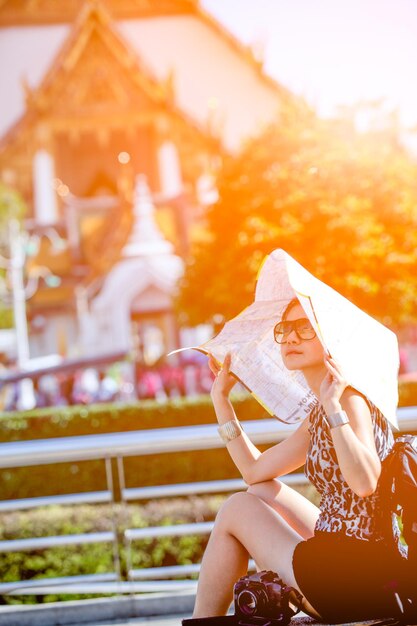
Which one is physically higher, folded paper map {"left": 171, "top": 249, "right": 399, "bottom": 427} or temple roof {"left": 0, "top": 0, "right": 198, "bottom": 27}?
temple roof {"left": 0, "top": 0, "right": 198, "bottom": 27}

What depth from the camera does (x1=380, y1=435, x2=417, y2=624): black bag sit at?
2.19m

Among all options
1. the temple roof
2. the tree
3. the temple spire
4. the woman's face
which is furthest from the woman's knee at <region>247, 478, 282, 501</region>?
the temple roof

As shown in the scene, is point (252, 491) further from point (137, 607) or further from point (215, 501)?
point (215, 501)

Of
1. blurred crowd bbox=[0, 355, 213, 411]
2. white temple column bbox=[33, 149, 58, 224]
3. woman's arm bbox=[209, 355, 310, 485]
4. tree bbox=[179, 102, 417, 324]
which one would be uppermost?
white temple column bbox=[33, 149, 58, 224]

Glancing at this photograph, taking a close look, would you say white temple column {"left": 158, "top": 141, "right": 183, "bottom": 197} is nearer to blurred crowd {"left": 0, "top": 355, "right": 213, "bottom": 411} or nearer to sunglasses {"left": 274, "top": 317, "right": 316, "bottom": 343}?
blurred crowd {"left": 0, "top": 355, "right": 213, "bottom": 411}

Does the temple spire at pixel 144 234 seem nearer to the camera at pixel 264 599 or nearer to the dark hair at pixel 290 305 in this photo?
the dark hair at pixel 290 305

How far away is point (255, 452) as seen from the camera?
2705mm

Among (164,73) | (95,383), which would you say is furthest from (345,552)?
(164,73)

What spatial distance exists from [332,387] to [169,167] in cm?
3880

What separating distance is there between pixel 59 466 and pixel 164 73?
42670mm

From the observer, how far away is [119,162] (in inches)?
1617

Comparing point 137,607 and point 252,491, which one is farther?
point 137,607

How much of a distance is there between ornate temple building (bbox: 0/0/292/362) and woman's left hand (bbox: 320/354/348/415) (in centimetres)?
2174

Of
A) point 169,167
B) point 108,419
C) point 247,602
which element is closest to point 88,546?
point 247,602
